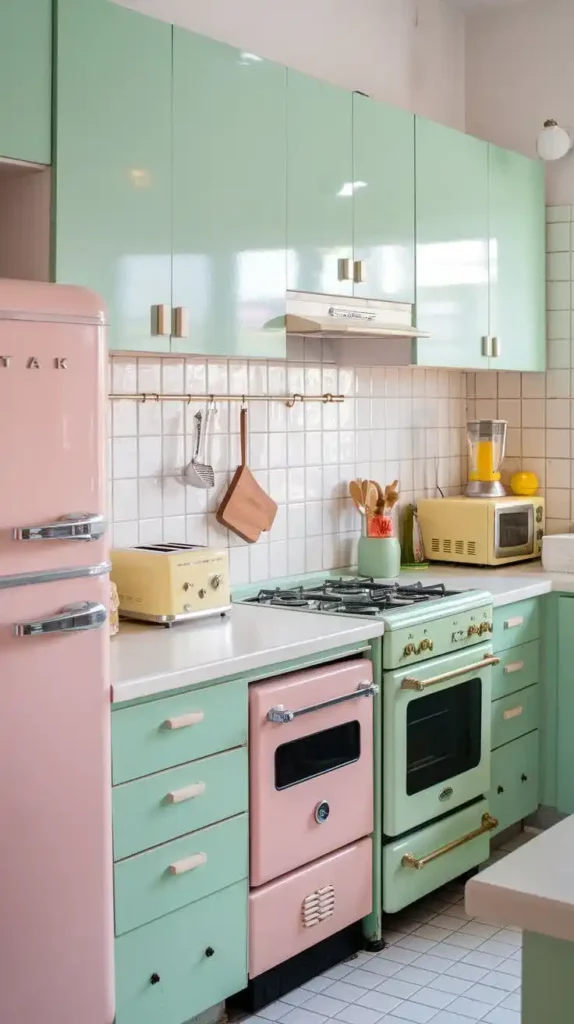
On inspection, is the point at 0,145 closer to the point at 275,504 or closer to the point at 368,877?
the point at 275,504

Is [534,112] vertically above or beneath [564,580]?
above

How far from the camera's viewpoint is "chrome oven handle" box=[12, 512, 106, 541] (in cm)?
223

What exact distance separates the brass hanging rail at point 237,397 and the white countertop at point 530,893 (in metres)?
2.04

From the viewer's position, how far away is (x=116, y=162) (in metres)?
2.79

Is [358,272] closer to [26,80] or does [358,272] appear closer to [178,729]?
[26,80]

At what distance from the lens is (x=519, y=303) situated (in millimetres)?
4457

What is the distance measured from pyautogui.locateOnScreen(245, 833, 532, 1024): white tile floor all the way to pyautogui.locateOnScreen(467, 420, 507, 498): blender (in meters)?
1.62

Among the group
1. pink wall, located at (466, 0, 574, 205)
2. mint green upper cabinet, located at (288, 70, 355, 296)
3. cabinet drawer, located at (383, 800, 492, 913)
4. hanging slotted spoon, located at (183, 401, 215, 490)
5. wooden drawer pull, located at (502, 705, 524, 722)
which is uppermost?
pink wall, located at (466, 0, 574, 205)

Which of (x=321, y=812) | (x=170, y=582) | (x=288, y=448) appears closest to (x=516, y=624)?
(x=288, y=448)

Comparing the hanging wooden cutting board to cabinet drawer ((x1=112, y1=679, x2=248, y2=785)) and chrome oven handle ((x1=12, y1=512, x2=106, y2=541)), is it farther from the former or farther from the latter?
chrome oven handle ((x1=12, y1=512, x2=106, y2=541))

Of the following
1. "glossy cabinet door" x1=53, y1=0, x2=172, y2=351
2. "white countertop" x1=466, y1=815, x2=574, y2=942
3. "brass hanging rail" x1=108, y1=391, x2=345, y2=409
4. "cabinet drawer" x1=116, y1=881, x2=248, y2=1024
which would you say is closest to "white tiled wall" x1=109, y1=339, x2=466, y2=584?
"brass hanging rail" x1=108, y1=391, x2=345, y2=409

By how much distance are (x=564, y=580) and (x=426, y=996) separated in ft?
5.13

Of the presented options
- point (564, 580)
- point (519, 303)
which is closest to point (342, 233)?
point (519, 303)

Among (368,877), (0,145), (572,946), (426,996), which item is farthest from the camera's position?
(368,877)
